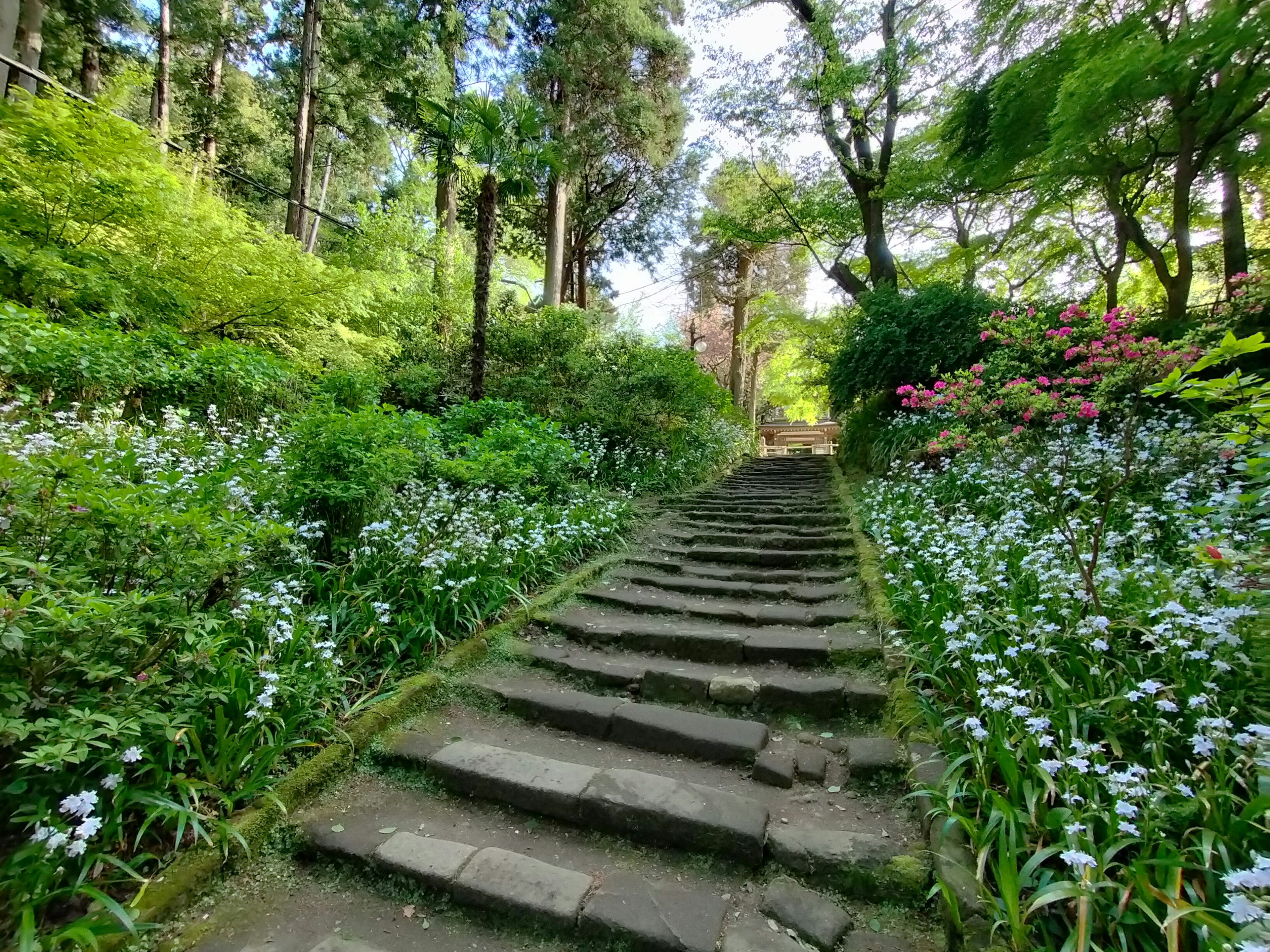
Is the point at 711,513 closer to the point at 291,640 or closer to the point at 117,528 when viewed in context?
the point at 291,640

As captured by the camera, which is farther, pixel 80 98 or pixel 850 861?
pixel 80 98

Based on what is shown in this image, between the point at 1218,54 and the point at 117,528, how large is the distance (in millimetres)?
7234

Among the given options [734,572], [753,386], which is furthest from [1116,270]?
[753,386]

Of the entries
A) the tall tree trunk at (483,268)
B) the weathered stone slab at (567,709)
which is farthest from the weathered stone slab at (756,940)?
the tall tree trunk at (483,268)

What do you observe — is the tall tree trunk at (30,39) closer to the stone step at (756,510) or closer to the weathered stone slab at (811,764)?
the stone step at (756,510)

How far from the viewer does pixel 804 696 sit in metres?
2.68

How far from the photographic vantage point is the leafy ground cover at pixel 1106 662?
52.7 inches

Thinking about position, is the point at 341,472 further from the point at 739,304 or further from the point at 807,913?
the point at 739,304

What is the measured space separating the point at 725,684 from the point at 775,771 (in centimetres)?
60

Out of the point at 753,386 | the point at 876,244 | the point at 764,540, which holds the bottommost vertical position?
the point at 764,540

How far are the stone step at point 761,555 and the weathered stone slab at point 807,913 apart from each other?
9.69ft

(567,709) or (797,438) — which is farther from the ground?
(797,438)

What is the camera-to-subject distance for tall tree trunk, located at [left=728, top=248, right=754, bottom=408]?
16047 millimetres

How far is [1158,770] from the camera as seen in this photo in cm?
154
